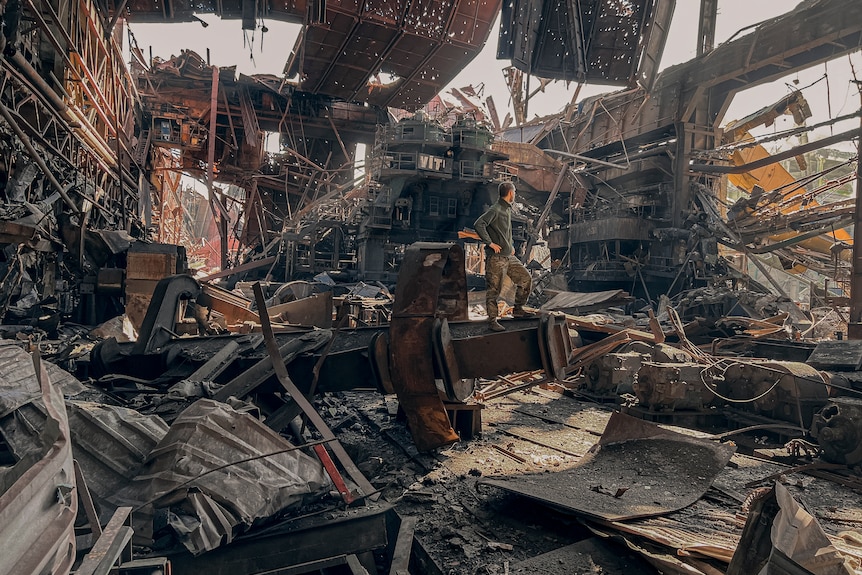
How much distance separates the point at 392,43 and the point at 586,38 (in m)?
7.41

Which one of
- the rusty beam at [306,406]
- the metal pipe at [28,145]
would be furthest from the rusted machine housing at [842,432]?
the metal pipe at [28,145]

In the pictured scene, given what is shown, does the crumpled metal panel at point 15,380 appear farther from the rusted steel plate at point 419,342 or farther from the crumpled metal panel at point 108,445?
the rusted steel plate at point 419,342

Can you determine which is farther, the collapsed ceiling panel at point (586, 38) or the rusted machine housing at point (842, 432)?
the collapsed ceiling panel at point (586, 38)

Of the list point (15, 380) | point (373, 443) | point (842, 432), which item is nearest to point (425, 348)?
point (373, 443)

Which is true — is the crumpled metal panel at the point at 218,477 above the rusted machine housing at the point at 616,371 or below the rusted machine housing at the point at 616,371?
above

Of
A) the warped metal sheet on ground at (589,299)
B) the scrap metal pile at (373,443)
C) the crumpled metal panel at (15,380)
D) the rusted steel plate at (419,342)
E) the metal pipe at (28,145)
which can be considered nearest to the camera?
the crumpled metal panel at (15,380)

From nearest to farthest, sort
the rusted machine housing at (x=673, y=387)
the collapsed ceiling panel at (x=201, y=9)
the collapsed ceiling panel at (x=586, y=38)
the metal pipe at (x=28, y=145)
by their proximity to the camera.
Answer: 1. the rusted machine housing at (x=673, y=387)
2. the metal pipe at (x=28, y=145)
3. the collapsed ceiling panel at (x=586, y=38)
4. the collapsed ceiling panel at (x=201, y=9)

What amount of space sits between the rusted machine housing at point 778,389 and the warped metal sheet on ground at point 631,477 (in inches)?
80.4

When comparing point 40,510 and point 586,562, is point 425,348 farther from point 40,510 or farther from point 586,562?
point 40,510

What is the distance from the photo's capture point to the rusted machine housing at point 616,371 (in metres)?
7.58

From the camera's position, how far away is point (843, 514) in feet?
12.4

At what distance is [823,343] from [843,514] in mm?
3893

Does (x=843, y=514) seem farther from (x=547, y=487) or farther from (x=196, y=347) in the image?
(x=196, y=347)

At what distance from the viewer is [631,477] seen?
400 cm
